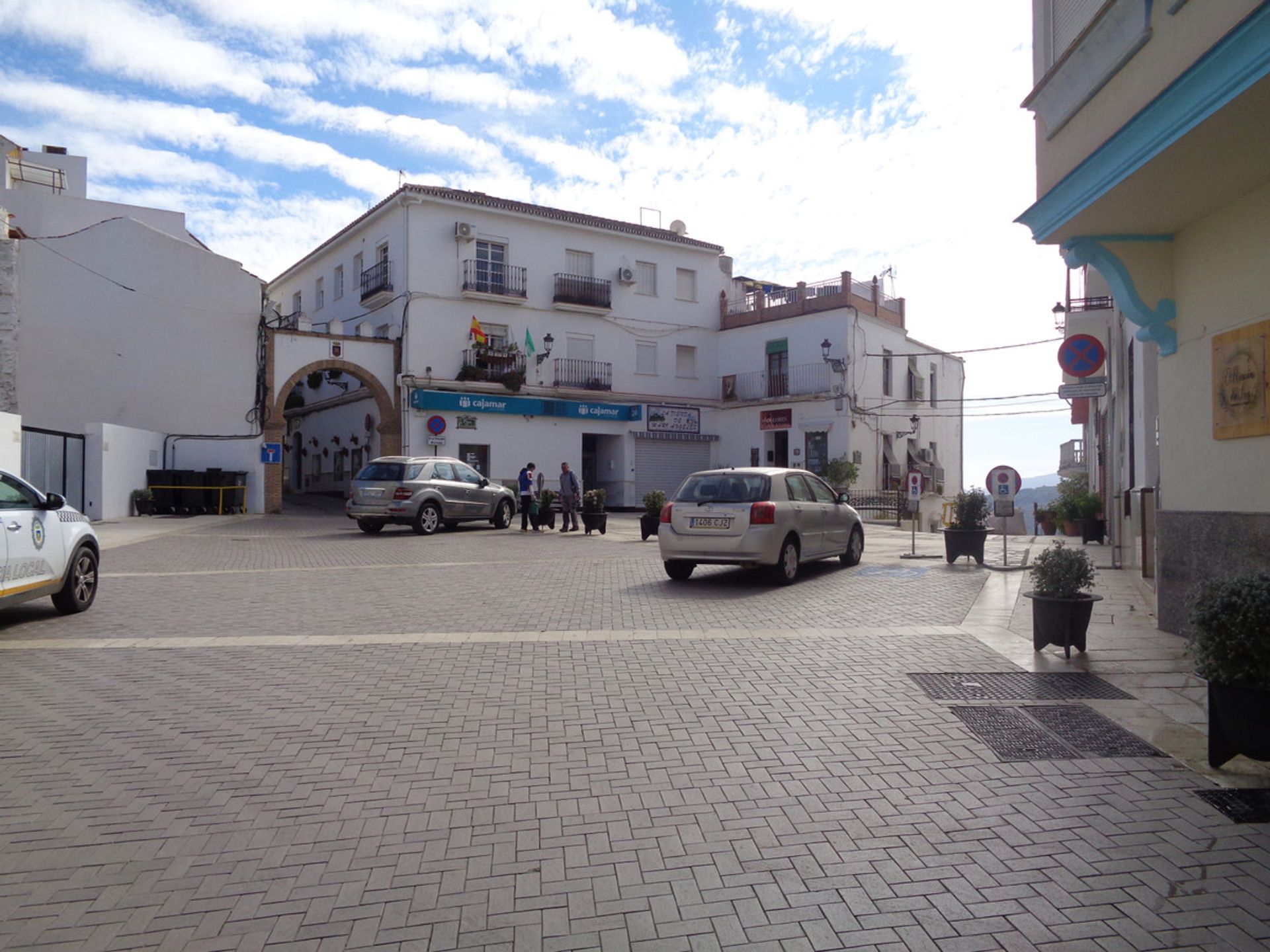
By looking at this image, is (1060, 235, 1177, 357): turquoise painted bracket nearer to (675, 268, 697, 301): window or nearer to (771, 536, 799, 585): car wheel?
(771, 536, 799, 585): car wheel

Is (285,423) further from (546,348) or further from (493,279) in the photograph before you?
(546,348)

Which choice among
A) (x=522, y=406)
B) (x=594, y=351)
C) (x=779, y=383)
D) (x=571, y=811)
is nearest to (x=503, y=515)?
(x=522, y=406)

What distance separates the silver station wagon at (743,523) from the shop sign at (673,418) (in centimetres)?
2342

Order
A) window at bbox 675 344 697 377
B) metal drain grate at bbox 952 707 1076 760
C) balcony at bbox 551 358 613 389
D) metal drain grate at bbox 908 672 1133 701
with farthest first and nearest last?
window at bbox 675 344 697 377, balcony at bbox 551 358 613 389, metal drain grate at bbox 908 672 1133 701, metal drain grate at bbox 952 707 1076 760

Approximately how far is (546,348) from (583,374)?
1.85m

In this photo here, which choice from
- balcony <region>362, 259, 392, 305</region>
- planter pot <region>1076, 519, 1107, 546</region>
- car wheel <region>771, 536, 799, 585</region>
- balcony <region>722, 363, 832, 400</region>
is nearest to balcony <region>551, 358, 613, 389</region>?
balcony <region>722, 363, 832, 400</region>

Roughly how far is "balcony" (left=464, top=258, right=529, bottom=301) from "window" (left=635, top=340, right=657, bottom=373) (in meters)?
5.64

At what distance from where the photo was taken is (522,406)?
32.7 m

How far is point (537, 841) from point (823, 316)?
108 ft

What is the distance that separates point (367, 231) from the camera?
33.7 m

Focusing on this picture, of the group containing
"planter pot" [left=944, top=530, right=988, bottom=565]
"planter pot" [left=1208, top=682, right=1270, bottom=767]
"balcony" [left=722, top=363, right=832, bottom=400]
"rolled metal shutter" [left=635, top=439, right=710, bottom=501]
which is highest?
"balcony" [left=722, top=363, right=832, bottom=400]

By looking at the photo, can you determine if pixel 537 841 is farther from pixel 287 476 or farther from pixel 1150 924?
pixel 287 476

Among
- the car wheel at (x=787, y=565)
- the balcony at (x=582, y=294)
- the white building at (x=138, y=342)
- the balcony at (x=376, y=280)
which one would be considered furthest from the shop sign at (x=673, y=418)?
Answer: the car wheel at (x=787, y=565)

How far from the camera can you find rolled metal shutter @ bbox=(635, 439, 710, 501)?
36.3m
